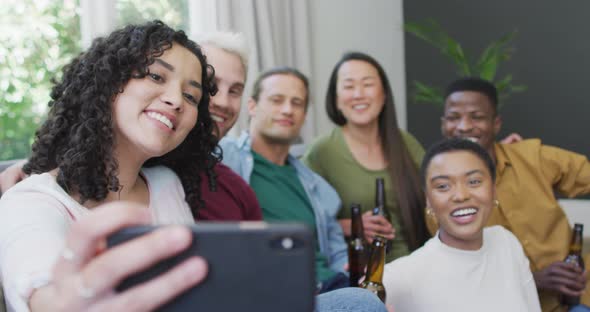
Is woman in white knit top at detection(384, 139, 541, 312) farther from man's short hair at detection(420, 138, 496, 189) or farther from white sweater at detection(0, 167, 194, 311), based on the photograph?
white sweater at detection(0, 167, 194, 311)

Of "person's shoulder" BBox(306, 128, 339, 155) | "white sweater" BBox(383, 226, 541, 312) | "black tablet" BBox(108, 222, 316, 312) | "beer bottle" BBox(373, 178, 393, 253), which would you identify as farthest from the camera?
"person's shoulder" BBox(306, 128, 339, 155)

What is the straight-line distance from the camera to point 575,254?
5.99 ft

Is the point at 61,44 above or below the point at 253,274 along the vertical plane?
above

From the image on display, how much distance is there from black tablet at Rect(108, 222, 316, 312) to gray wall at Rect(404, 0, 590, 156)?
10.3 feet

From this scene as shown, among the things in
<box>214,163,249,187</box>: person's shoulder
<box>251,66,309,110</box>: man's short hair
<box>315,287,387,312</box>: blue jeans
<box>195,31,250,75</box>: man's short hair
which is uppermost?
<box>195,31,250,75</box>: man's short hair

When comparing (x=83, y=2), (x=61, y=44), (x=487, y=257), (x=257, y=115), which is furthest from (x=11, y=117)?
(x=487, y=257)

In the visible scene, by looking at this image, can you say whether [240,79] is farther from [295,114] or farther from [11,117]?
[11,117]

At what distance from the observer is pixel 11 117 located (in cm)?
233

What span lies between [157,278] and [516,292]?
1.19 metres

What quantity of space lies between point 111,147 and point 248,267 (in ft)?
2.01

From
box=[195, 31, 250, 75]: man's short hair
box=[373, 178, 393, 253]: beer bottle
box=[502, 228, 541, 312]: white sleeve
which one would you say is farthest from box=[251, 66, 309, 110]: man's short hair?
box=[502, 228, 541, 312]: white sleeve

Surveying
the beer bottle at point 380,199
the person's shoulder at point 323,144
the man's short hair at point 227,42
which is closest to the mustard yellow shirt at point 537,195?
the beer bottle at point 380,199

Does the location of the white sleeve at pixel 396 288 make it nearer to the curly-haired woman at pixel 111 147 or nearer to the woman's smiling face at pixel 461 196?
the woman's smiling face at pixel 461 196

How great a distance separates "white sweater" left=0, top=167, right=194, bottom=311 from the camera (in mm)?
648
